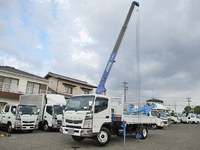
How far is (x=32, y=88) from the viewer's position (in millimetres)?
22844

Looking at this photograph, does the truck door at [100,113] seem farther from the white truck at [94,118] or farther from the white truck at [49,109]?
the white truck at [49,109]

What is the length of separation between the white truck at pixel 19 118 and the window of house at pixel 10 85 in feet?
30.4

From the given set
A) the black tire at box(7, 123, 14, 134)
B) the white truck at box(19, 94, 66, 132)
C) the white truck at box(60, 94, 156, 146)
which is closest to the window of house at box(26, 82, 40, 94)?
the white truck at box(19, 94, 66, 132)

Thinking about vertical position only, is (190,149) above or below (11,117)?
below

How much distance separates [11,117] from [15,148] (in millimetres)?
5063

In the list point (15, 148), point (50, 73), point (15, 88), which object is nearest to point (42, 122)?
point (15, 148)

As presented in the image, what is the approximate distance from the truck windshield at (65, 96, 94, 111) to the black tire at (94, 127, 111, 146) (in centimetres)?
139

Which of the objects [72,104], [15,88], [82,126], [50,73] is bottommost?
[82,126]

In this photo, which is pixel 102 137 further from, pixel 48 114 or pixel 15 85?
pixel 15 85

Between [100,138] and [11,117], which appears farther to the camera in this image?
[11,117]

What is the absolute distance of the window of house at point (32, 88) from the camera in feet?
73.8

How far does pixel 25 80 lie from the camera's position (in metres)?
22.3

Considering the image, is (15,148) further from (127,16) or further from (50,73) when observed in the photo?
(50,73)

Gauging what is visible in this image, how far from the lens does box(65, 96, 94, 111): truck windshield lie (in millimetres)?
7660
